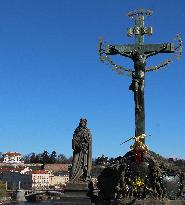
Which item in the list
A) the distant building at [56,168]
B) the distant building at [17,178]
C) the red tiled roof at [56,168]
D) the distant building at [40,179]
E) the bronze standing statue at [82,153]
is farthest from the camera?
the red tiled roof at [56,168]

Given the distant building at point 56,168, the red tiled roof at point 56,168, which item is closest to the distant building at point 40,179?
the distant building at point 56,168

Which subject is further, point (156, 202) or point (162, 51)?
point (162, 51)

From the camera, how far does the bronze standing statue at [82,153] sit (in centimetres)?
2003

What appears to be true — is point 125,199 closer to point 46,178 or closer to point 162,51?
point 162,51

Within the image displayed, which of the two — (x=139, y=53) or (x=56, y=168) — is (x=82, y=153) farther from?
(x=56, y=168)

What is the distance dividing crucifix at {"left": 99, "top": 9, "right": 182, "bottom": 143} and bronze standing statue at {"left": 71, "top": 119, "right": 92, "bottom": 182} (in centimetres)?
228

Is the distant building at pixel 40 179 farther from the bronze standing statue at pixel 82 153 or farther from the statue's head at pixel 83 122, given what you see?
the statue's head at pixel 83 122

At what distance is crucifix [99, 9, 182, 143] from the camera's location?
21.0 metres

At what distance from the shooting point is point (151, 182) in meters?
16.1

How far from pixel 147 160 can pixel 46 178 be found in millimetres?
141304

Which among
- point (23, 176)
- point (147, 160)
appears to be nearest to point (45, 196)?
point (23, 176)

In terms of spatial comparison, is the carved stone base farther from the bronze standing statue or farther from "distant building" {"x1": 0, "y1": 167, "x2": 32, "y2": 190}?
"distant building" {"x1": 0, "y1": 167, "x2": 32, "y2": 190}

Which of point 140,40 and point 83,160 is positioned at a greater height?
point 140,40

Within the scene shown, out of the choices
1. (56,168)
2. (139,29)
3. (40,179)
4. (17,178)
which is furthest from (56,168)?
(139,29)
